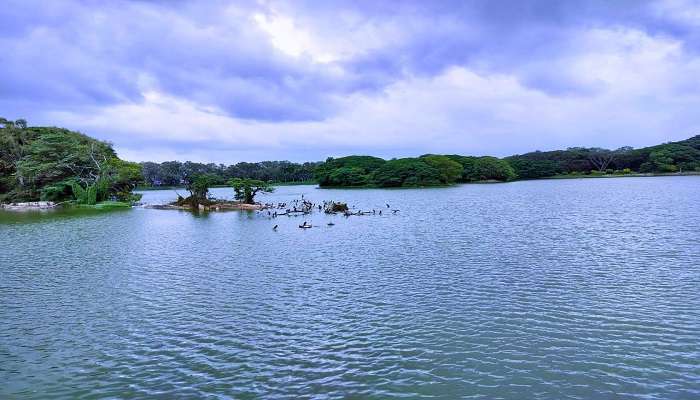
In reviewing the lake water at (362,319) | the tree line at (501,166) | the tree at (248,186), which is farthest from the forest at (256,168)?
the lake water at (362,319)

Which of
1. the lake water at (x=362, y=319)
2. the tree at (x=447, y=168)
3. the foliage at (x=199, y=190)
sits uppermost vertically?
the tree at (x=447, y=168)

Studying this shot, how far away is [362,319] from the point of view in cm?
1285

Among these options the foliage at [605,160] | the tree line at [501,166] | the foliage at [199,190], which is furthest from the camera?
the foliage at [605,160]

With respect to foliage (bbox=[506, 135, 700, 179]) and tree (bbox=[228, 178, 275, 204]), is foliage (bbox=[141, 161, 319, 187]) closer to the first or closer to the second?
foliage (bbox=[506, 135, 700, 179])

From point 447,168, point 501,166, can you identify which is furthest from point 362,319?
point 501,166

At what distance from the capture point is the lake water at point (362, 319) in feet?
29.7

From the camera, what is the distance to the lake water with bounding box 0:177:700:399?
905 cm

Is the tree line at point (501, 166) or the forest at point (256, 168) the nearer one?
the forest at point (256, 168)

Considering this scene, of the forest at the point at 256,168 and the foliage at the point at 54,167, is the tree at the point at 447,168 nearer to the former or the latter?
the forest at the point at 256,168

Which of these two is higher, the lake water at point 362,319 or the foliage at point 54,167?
the foliage at point 54,167

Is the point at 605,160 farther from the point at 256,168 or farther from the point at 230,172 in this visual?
the point at 230,172

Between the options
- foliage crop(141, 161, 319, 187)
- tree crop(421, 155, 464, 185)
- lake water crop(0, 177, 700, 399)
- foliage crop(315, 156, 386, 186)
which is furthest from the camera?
foliage crop(141, 161, 319, 187)

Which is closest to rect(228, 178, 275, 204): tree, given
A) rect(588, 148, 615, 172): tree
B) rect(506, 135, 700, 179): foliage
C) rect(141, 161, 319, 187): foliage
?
rect(141, 161, 319, 187): foliage

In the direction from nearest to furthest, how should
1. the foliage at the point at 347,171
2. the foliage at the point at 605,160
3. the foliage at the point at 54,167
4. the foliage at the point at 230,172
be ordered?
the foliage at the point at 54,167, the foliage at the point at 347,171, the foliage at the point at 605,160, the foliage at the point at 230,172
